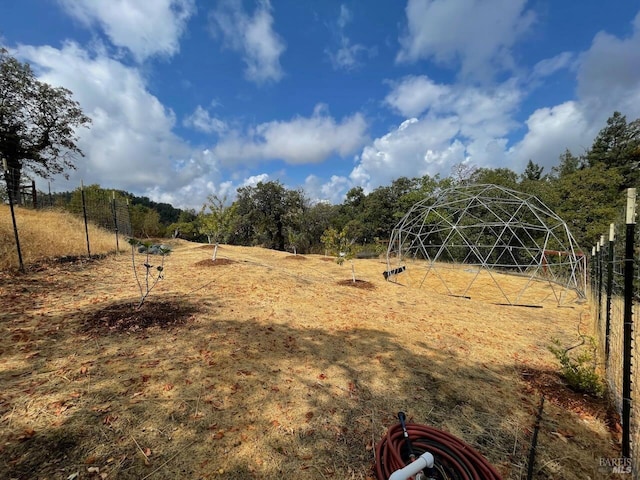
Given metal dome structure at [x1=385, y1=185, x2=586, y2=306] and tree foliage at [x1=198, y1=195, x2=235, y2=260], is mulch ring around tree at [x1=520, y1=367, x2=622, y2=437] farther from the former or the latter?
tree foliage at [x1=198, y1=195, x2=235, y2=260]

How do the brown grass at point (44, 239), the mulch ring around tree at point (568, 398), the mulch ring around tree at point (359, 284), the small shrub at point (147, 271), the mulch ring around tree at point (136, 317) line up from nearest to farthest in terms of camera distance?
the mulch ring around tree at point (568, 398), the mulch ring around tree at point (136, 317), the small shrub at point (147, 271), the brown grass at point (44, 239), the mulch ring around tree at point (359, 284)

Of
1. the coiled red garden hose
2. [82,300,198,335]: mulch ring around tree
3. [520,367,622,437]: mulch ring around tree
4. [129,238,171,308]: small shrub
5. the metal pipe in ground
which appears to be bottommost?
[520,367,622,437]: mulch ring around tree

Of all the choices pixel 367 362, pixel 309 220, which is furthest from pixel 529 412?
pixel 309 220

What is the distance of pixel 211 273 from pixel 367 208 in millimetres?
24797

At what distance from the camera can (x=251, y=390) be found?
3.10 meters

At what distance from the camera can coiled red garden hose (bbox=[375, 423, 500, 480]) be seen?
2.14 meters

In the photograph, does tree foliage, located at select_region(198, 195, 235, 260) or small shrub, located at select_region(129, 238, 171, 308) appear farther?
tree foliage, located at select_region(198, 195, 235, 260)

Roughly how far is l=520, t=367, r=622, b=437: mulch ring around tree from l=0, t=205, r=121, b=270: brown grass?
10756 millimetres

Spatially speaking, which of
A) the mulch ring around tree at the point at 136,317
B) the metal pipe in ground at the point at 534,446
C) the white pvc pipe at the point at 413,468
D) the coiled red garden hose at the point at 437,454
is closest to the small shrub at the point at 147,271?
the mulch ring around tree at the point at 136,317

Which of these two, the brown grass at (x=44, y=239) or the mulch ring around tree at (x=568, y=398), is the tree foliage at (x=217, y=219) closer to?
the brown grass at (x=44, y=239)

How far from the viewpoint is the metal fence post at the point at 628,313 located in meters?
2.16

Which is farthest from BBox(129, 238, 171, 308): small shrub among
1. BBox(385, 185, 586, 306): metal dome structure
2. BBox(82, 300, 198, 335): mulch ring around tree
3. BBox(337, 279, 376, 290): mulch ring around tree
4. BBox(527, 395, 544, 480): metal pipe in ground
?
BBox(385, 185, 586, 306): metal dome structure

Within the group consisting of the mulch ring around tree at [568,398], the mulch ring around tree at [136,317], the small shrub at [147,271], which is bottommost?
the mulch ring around tree at [568,398]

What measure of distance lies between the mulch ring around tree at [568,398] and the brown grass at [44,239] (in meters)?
10.8
